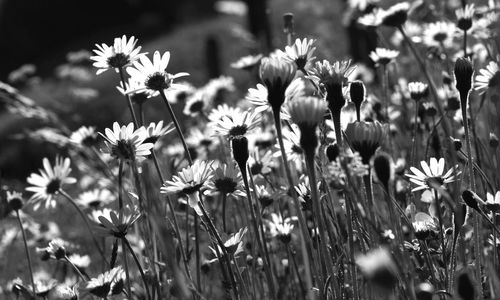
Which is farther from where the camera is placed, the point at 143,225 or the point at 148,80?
the point at 143,225

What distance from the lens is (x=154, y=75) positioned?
1611 millimetres

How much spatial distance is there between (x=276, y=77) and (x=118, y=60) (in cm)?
59

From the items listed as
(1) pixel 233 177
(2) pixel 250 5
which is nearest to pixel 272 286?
(1) pixel 233 177

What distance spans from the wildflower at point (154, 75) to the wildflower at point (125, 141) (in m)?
0.13

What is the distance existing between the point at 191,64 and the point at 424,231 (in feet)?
36.9

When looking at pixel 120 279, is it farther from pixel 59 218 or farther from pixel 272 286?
pixel 59 218

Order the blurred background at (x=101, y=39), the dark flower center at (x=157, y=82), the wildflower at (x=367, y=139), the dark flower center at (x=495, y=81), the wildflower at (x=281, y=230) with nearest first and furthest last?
the wildflower at (x=367, y=139) < the dark flower center at (x=157, y=82) < the wildflower at (x=281, y=230) < the dark flower center at (x=495, y=81) < the blurred background at (x=101, y=39)

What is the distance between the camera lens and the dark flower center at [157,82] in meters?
1.60

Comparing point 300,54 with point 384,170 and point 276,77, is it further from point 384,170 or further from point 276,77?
point 384,170

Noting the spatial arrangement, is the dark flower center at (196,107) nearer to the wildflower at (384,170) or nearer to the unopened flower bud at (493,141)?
the unopened flower bud at (493,141)

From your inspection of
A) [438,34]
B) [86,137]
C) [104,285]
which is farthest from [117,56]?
[438,34]

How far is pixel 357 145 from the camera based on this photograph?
114cm

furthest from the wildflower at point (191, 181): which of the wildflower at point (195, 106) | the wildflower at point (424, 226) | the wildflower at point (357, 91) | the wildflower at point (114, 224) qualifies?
the wildflower at point (195, 106)

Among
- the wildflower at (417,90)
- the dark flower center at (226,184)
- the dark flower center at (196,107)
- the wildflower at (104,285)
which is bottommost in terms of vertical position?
the wildflower at (104,285)
